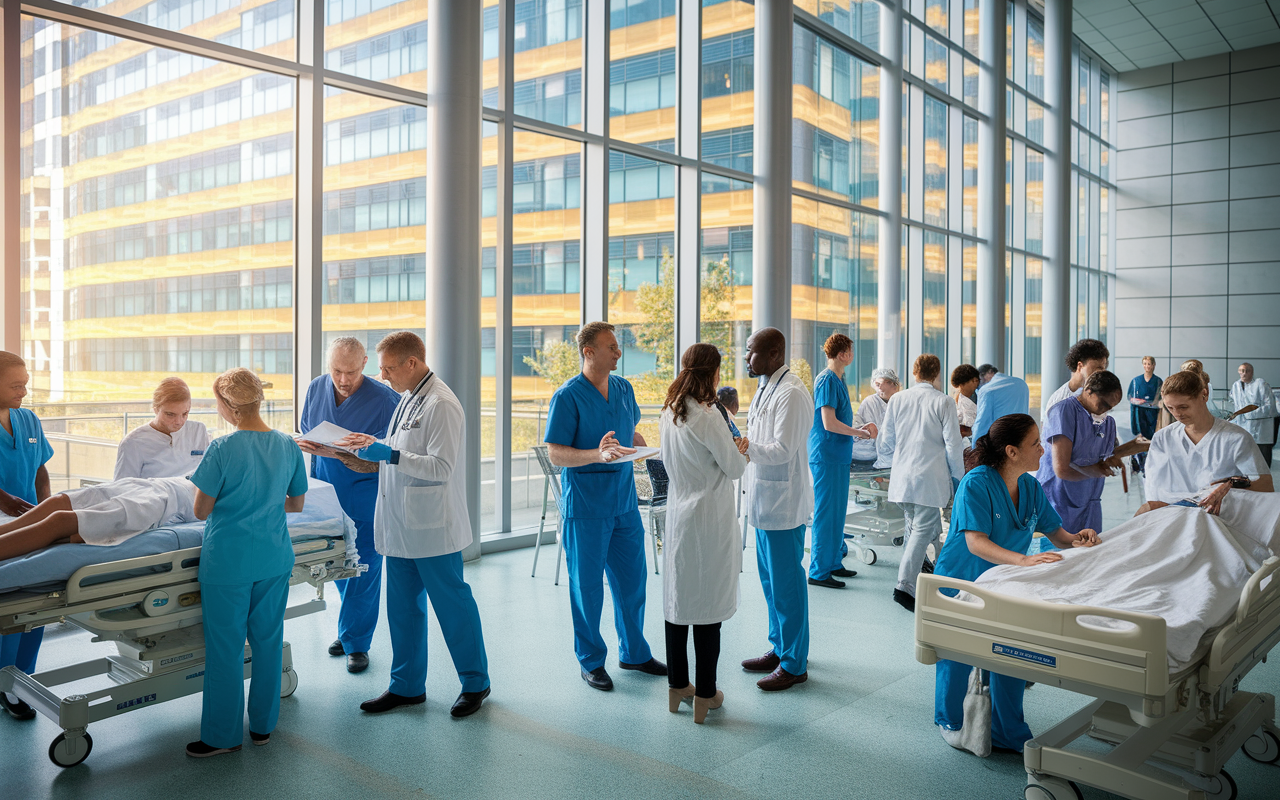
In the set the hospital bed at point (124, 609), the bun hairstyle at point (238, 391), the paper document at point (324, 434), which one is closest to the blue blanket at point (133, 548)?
the hospital bed at point (124, 609)

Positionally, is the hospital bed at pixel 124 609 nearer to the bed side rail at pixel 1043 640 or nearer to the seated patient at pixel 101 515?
the seated patient at pixel 101 515

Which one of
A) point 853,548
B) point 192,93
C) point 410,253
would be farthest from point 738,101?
point 192,93

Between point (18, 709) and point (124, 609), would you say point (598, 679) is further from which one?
point (18, 709)

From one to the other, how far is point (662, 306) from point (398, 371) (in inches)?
189

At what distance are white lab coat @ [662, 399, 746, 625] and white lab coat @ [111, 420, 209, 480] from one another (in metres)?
2.20

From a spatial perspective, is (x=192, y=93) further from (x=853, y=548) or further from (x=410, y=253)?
(x=853, y=548)

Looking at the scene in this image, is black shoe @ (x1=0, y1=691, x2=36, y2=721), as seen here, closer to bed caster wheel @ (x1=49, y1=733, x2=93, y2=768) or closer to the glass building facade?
bed caster wheel @ (x1=49, y1=733, x2=93, y2=768)

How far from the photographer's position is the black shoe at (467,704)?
12.0 ft

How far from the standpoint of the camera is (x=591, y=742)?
3.45 meters

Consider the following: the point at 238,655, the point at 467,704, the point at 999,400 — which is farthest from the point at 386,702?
the point at 999,400

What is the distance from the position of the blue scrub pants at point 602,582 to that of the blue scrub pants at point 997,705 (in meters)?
1.39

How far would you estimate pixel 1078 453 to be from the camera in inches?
183

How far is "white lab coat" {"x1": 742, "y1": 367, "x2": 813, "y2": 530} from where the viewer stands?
3.93m

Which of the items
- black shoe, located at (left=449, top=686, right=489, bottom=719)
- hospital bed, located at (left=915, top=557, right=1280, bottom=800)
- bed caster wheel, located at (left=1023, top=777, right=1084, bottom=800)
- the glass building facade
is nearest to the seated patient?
black shoe, located at (left=449, top=686, right=489, bottom=719)
